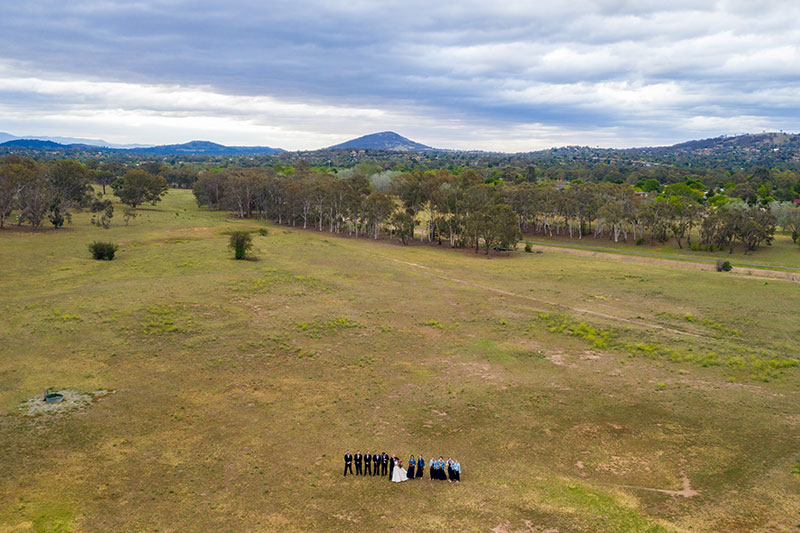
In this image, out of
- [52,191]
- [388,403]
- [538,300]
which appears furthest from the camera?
[52,191]

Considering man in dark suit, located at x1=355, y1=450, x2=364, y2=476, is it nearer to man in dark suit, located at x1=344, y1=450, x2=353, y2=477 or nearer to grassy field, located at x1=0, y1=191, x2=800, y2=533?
man in dark suit, located at x1=344, y1=450, x2=353, y2=477

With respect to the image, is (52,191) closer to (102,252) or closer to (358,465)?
(102,252)

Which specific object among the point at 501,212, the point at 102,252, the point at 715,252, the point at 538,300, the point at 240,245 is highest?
the point at 501,212

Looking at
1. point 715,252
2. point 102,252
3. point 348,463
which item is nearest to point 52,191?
point 102,252

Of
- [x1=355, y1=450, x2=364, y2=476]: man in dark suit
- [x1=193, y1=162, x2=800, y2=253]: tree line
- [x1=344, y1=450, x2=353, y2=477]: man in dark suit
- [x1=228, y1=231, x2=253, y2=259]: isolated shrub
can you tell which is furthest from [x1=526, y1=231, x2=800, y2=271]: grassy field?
[x1=344, y1=450, x2=353, y2=477]: man in dark suit

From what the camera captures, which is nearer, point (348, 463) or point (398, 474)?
point (398, 474)

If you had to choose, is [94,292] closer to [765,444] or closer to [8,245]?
Answer: [8,245]

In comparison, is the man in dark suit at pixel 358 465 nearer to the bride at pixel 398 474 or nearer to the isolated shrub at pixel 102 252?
the bride at pixel 398 474
